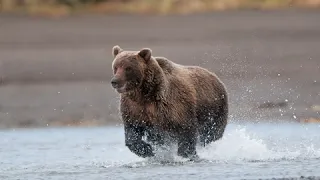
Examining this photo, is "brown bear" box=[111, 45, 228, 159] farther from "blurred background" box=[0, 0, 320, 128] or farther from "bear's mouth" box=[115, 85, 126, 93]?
"blurred background" box=[0, 0, 320, 128]

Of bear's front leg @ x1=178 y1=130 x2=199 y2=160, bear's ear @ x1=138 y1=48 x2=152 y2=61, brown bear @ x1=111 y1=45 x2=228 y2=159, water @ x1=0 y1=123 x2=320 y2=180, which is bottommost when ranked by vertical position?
water @ x1=0 y1=123 x2=320 y2=180

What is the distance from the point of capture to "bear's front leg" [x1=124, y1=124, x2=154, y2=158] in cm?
1070

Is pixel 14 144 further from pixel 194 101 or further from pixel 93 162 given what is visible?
pixel 194 101

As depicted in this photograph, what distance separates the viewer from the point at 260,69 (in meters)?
18.9

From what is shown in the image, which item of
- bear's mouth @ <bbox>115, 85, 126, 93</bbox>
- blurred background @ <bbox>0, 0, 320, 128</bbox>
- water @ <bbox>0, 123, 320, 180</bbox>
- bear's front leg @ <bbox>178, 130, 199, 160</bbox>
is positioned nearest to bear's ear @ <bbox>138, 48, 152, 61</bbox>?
bear's mouth @ <bbox>115, 85, 126, 93</bbox>

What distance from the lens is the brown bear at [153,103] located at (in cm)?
1068

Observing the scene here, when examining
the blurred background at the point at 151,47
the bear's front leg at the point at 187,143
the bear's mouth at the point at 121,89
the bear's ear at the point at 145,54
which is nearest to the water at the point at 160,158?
the bear's front leg at the point at 187,143

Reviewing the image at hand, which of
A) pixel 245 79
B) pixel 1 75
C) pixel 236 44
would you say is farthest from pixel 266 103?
pixel 1 75

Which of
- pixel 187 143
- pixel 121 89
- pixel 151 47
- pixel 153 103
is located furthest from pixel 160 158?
pixel 151 47

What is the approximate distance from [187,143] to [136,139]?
19.6 inches

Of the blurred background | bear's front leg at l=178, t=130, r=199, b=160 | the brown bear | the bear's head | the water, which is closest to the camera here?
the water

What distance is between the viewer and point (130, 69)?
10.7 metres

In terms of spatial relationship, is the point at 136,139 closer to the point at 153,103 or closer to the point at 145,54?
the point at 153,103

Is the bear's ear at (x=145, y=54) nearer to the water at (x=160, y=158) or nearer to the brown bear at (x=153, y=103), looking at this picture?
the brown bear at (x=153, y=103)
